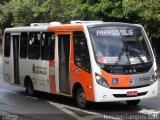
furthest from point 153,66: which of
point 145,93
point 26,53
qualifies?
point 26,53

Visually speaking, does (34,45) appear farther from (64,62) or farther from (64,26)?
(64,62)

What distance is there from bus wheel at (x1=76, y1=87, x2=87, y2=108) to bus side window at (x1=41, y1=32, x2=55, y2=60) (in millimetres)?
2019

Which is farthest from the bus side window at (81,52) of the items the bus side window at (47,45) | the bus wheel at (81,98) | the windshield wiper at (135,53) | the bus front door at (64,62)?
the bus side window at (47,45)

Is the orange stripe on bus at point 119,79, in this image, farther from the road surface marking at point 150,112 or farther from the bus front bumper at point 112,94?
the road surface marking at point 150,112

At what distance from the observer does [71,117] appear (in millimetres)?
12734

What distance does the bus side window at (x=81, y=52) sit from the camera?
13763 mm

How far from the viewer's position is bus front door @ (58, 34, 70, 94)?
14936 millimetres

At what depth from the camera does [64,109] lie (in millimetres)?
14312

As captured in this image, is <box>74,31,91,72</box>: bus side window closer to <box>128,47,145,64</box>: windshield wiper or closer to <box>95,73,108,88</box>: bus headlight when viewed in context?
<box>95,73,108,88</box>: bus headlight

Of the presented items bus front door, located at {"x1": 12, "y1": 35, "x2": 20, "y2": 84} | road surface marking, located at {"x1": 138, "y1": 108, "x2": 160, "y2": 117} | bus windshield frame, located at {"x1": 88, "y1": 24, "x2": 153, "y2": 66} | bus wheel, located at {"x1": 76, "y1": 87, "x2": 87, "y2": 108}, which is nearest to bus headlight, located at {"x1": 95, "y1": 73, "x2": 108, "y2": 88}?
bus windshield frame, located at {"x1": 88, "y1": 24, "x2": 153, "y2": 66}

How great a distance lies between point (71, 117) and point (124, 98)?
1.59m

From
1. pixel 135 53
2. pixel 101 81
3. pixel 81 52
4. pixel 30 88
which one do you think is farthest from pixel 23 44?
pixel 101 81

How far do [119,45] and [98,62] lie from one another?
2.85 ft

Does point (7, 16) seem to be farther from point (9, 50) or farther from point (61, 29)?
point (61, 29)
